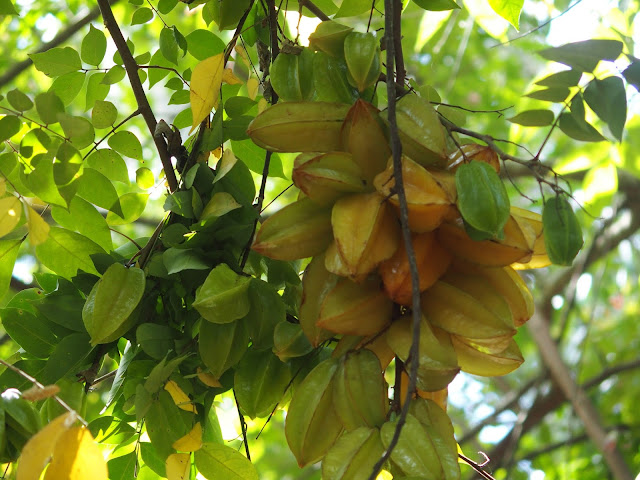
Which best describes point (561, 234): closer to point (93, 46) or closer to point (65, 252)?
point (65, 252)

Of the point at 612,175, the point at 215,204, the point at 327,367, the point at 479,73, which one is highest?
the point at 479,73

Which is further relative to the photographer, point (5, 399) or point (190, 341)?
point (190, 341)

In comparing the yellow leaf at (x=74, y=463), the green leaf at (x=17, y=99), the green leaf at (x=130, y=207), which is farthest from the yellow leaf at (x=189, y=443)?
the green leaf at (x=17, y=99)

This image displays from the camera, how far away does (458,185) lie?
0.86 meters

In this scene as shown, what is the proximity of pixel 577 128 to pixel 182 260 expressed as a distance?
63 centimetres

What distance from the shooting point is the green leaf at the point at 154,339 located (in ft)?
3.39

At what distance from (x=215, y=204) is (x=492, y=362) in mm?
489

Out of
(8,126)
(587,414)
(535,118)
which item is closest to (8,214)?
(8,126)

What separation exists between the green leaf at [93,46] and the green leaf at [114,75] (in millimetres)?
46

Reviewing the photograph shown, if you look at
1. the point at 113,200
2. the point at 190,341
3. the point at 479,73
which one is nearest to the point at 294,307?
the point at 190,341

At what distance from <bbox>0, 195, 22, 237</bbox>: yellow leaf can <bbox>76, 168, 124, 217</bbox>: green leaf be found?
17cm

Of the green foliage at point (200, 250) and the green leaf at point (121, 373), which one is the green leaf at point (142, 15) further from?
the green leaf at point (121, 373)

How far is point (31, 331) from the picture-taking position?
1.14 m

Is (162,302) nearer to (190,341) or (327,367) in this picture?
(190,341)
